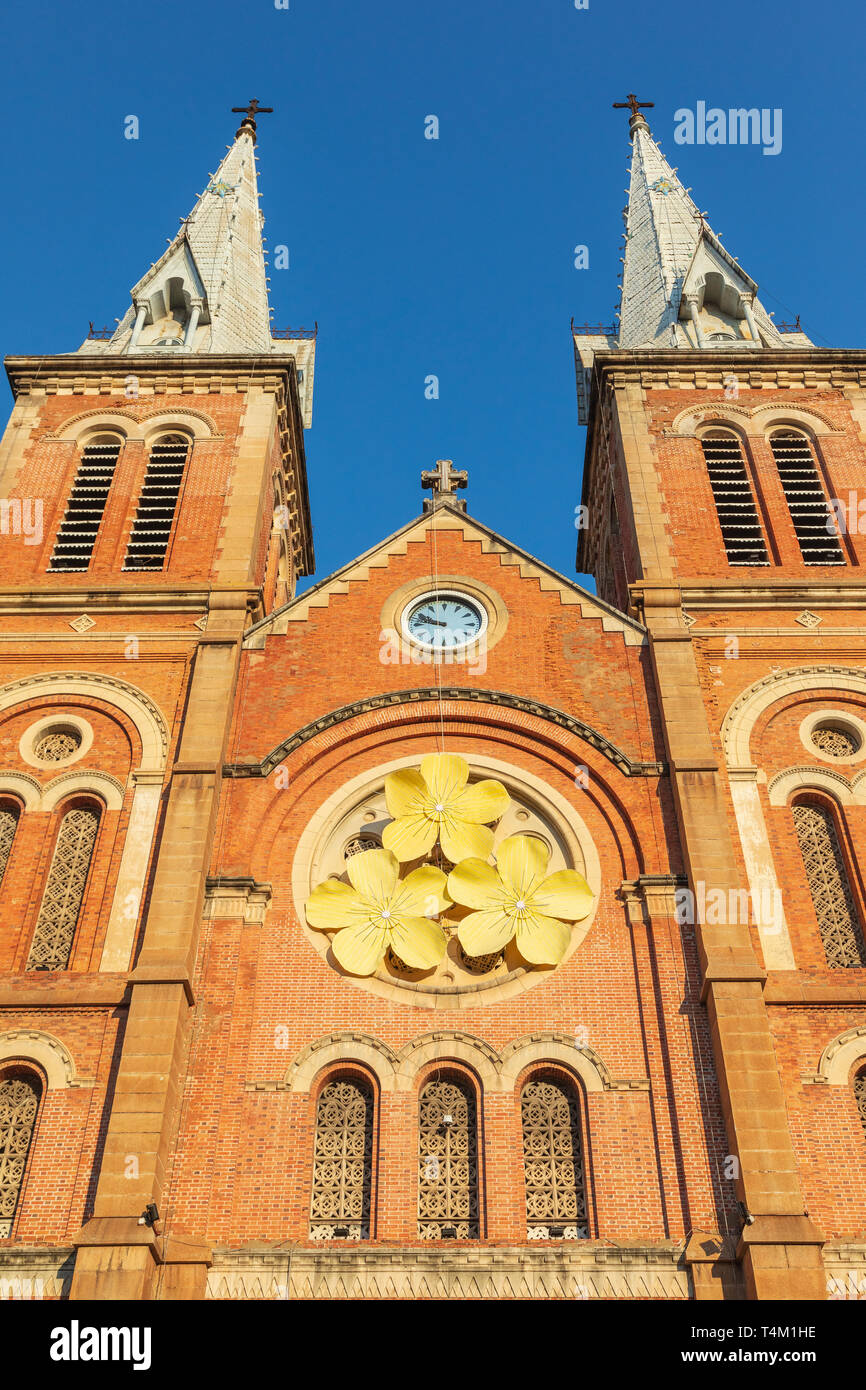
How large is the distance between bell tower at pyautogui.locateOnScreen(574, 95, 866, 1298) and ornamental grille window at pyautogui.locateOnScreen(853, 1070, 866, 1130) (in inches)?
25.2

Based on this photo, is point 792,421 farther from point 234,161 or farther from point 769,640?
point 234,161

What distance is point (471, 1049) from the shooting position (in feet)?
60.2

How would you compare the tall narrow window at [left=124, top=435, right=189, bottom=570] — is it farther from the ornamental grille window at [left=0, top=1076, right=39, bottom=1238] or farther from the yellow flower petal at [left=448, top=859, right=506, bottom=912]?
the ornamental grille window at [left=0, top=1076, right=39, bottom=1238]

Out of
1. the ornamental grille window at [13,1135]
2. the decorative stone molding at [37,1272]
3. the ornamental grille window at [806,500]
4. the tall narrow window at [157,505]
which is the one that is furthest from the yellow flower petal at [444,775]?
the ornamental grille window at [806,500]

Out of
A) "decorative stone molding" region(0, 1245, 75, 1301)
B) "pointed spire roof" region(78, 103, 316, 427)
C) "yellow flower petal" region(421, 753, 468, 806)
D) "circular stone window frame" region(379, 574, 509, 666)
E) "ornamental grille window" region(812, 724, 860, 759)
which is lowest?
"decorative stone molding" region(0, 1245, 75, 1301)

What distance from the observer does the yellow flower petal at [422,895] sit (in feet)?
64.1

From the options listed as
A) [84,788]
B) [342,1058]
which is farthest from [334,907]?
[84,788]

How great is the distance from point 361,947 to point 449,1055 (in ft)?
6.00

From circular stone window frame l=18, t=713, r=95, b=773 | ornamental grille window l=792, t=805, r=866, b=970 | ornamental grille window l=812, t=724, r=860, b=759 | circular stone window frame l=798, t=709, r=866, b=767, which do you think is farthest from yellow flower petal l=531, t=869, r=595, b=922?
circular stone window frame l=18, t=713, r=95, b=773

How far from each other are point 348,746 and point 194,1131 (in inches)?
253

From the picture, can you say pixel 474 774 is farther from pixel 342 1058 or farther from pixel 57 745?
pixel 57 745

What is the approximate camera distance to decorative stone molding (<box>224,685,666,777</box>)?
69.9ft

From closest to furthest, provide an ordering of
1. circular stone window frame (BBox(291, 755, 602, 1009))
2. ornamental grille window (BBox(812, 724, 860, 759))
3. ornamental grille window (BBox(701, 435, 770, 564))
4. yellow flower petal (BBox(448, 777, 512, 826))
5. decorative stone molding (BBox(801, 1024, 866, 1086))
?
decorative stone molding (BBox(801, 1024, 866, 1086)) < circular stone window frame (BBox(291, 755, 602, 1009)) < yellow flower petal (BBox(448, 777, 512, 826)) < ornamental grille window (BBox(812, 724, 860, 759)) < ornamental grille window (BBox(701, 435, 770, 564))

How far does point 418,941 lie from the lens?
1914 centimetres
